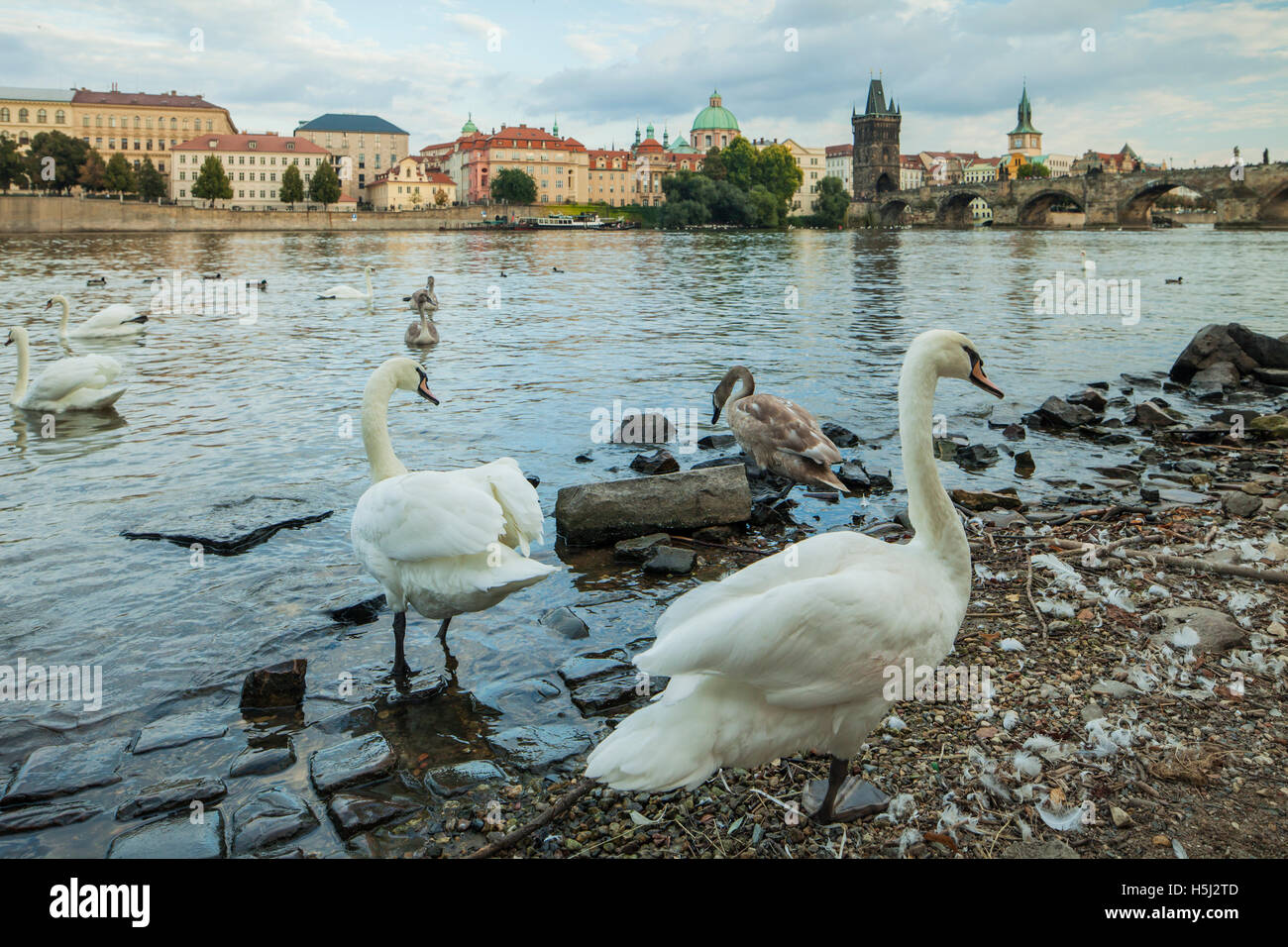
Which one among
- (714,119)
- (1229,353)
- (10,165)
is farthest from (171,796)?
(714,119)

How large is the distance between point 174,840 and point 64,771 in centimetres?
83

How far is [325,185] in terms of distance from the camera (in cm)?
11350

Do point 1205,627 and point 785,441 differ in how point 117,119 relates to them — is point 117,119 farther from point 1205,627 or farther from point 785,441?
point 1205,627

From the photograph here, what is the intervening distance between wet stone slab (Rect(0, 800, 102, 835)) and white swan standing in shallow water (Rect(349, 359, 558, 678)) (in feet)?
4.93

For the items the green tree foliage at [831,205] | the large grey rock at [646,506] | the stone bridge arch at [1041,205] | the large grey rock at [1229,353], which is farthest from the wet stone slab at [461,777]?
the green tree foliage at [831,205]

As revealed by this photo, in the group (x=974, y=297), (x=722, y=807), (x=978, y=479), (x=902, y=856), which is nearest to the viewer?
(x=902, y=856)

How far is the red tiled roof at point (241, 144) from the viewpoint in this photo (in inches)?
4998

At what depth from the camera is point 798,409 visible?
28.1 feet

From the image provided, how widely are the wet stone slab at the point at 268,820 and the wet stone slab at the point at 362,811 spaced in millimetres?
94

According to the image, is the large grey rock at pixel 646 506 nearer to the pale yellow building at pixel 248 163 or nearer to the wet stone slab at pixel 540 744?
the wet stone slab at pixel 540 744

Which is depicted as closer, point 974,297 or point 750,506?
point 750,506

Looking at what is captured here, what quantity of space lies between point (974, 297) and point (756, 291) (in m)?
6.69

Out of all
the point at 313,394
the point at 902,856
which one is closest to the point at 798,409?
the point at 902,856

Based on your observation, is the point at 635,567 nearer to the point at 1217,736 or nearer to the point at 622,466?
the point at 622,466
